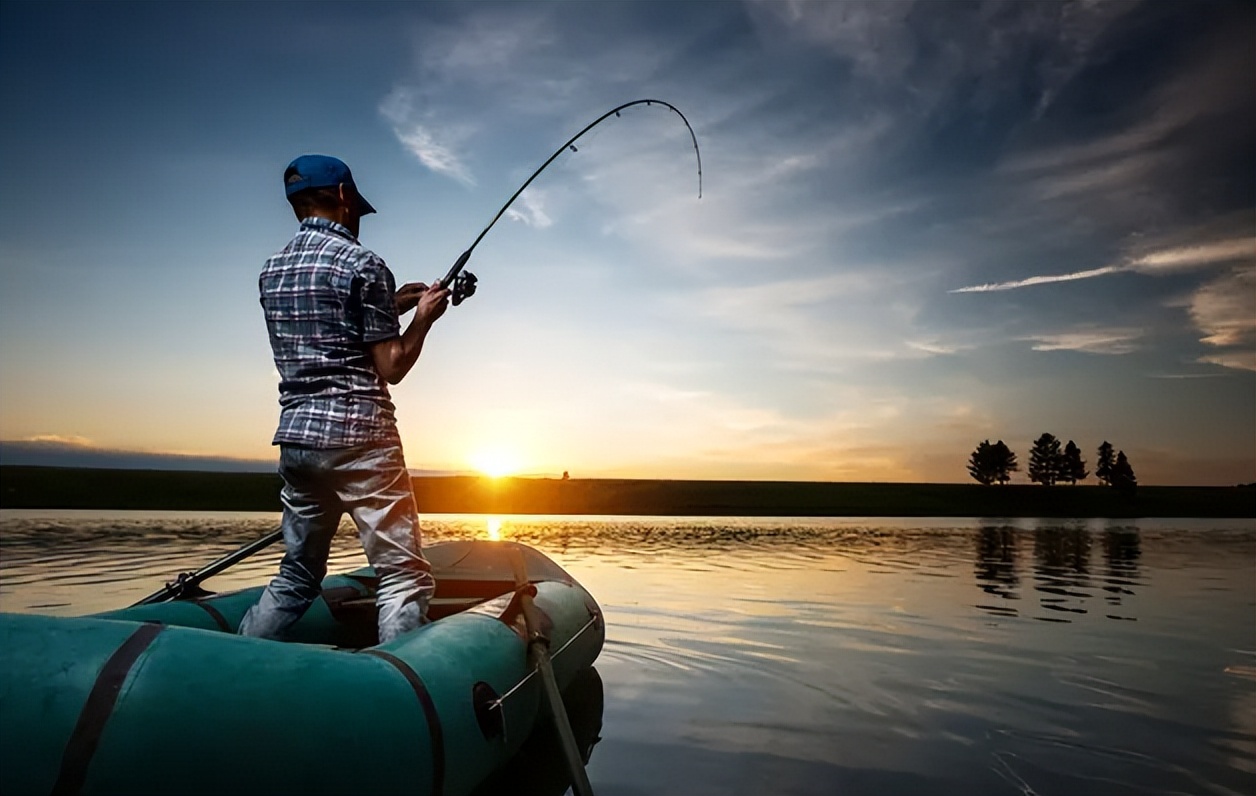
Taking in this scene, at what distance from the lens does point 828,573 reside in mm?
18719

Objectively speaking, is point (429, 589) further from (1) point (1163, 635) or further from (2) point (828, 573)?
(2) point (828, 573)

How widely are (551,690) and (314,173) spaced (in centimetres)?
310

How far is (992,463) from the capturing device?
148750mm

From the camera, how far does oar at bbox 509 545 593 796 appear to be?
3.78 m

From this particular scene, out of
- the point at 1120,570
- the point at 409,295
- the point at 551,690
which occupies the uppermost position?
the point at 409,295

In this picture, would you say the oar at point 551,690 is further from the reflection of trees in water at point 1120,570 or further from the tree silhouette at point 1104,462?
the tree silhouette at point 1104,462

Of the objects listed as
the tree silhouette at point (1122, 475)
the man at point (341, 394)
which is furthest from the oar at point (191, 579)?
the tree silhouette at point (1122, 475)

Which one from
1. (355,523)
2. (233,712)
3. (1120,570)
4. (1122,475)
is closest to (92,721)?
(233,712)

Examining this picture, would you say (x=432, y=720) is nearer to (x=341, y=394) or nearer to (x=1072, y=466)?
(x=341, y=394)

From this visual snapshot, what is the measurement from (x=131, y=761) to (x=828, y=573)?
57.0 feet

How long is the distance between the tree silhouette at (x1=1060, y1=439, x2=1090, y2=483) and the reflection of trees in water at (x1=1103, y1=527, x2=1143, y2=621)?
414 feet

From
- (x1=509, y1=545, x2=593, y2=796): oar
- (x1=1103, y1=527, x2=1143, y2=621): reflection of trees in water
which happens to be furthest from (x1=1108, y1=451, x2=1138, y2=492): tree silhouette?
(x1=509, y1=545, x2=593, y2=796): oar

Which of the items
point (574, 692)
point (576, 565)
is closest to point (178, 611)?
point (574, 692)

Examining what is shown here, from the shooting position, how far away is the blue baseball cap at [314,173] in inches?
178
